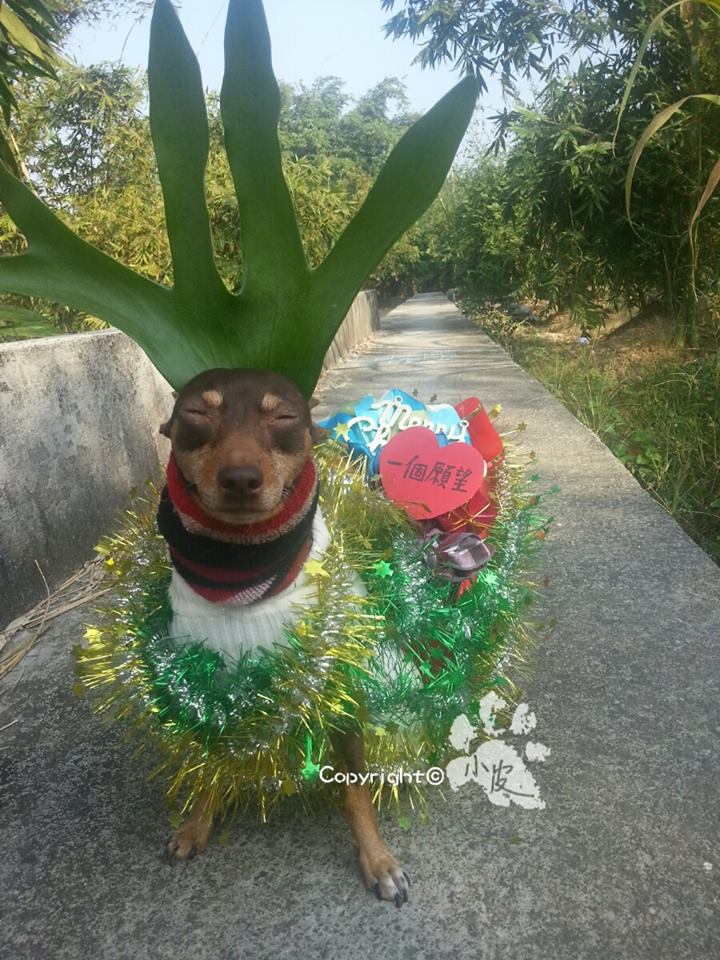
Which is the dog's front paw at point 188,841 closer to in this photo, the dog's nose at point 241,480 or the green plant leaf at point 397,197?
the dog's nose at point 241,480

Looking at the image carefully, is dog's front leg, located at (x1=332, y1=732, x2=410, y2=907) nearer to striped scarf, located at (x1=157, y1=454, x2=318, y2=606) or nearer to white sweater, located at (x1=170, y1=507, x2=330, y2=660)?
white sweater, located at (x1=170, y1=507, x2=330, y2=660)

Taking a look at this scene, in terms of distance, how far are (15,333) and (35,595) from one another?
1.22 m

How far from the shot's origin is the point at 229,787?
1.38 m

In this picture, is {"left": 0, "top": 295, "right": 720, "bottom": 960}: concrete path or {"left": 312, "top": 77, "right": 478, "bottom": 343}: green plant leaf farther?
{"left": 0, "top": 295, "right": 720, "bottom": 960}: concrete path

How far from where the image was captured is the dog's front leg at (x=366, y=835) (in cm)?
→ 144

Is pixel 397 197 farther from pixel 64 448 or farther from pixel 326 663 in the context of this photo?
pixel 64 448

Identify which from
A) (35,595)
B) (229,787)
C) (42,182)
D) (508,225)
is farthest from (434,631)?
(508,225)

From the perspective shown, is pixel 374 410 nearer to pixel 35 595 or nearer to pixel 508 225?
pixel 35 595

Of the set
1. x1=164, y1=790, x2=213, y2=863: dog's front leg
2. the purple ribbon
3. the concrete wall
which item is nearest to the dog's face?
the purple ribbon

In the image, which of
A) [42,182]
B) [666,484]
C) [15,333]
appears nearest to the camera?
[15,333]

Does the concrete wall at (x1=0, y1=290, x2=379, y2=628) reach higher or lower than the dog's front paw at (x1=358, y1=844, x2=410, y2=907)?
higher

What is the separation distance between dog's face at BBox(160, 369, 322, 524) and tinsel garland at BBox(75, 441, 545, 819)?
0.24 meters

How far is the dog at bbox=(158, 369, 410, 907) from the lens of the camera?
3.85ft

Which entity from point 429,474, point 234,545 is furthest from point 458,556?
point 234,545
